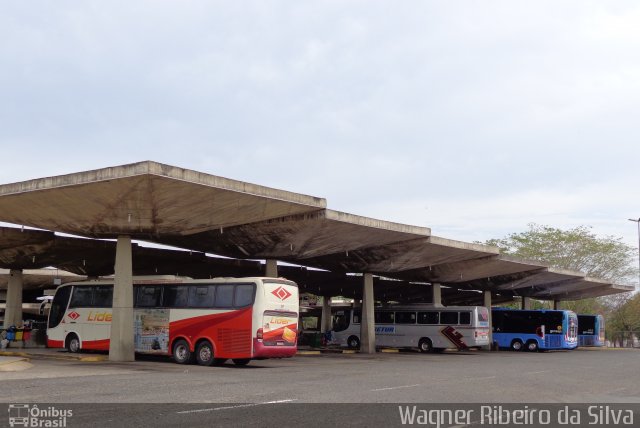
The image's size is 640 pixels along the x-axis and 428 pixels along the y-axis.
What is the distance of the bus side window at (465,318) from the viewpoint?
36625mm

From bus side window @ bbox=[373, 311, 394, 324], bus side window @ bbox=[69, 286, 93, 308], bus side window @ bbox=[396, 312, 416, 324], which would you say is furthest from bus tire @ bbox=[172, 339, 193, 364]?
bus side window @ bbox=[373, 311, 394, 324]

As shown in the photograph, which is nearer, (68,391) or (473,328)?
(68,391)

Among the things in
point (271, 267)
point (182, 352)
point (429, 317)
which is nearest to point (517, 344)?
point (429, 317)

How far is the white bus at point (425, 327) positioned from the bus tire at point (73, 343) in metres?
19.1

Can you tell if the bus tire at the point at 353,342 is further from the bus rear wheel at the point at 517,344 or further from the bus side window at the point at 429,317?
the bus rear wheel at the point at 517,344

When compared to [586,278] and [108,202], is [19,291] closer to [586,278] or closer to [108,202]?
[108,202]

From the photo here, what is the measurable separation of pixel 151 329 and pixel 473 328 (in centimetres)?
1942

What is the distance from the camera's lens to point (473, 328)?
119 ft

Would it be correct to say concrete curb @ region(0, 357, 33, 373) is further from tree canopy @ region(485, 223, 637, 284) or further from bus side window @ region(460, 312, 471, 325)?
tree canopy @ region(485, 223, 637, 284)

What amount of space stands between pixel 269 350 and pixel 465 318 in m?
19.1

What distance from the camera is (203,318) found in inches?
837

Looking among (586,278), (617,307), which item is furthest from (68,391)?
(617,307)

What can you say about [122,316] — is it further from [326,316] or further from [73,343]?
[326,316]

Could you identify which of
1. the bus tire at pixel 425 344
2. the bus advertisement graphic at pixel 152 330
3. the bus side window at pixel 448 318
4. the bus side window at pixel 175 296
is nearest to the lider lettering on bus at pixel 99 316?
the bus advertisement graphic at pixel 152 330
